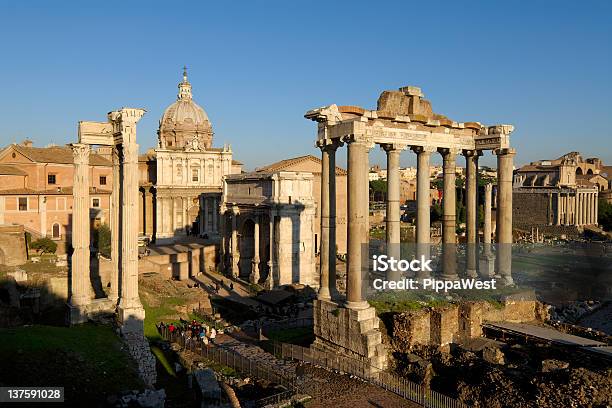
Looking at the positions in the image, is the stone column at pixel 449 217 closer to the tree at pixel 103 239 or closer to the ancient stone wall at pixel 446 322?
the ancient stone wall at pixel 446 322

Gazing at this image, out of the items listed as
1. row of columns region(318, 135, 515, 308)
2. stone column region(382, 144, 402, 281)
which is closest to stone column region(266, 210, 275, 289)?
row of columns region(318, 135, 515, 308)

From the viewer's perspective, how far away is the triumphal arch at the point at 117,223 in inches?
728

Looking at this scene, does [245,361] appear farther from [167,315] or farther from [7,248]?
[7,248]

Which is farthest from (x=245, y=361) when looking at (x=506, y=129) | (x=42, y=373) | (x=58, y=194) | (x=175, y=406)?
(x=58, y=194)

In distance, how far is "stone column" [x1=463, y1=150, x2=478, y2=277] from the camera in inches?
845

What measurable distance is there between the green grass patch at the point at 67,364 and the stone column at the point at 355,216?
6.56 m

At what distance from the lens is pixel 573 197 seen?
269 feet

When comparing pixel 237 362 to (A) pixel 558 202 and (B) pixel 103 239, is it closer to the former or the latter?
(B) pixel 103 239

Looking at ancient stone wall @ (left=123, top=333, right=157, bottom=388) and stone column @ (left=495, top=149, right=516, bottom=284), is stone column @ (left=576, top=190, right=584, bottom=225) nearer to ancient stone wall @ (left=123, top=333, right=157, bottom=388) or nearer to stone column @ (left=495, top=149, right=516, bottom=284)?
stone column @ (left=495, top=149, right=516, bottom=284)

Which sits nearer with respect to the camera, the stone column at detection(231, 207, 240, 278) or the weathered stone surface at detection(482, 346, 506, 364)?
the weathered stone surface at detection(482, 346, 506, 364)

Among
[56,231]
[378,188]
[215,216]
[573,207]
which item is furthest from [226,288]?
[378,188]

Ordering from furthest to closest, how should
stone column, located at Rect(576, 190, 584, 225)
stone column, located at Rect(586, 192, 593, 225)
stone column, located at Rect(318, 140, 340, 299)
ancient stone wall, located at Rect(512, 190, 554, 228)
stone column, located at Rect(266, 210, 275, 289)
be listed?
stone column, located at Rect(586, 192, 593, 225), ancient stone wall, located at Rect(512, 190, 554, 228), stone column, located at Rect(576, 190, 584, 225), stone column, located at Rect(266, 210, 275, 289), stone column, located at Rect(318, 140, 340, 299)

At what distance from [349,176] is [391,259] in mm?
4636

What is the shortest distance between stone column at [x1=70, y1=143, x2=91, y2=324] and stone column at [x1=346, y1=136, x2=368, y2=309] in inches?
400
